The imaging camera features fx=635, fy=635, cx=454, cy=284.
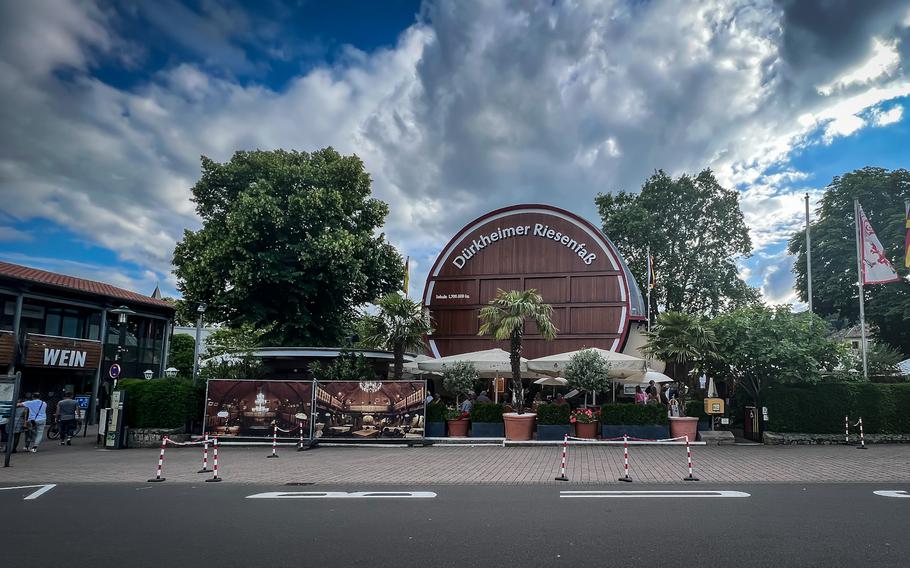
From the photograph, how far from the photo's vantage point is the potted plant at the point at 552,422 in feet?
68.4

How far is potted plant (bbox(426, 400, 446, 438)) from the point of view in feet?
70.3

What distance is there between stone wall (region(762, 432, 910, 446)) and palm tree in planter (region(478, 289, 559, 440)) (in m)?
7.68

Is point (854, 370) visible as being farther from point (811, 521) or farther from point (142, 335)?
point (142, 335)


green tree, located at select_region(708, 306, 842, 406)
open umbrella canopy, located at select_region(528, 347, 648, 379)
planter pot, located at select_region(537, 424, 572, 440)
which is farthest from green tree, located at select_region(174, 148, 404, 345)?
green tree, located at select_region(708, 306, 842, 406)

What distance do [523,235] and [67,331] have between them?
24759 millimetres

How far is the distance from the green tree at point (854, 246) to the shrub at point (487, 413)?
27255 millimetres

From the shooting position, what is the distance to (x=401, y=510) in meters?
9.41

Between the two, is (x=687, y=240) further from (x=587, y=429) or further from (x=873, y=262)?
(x=587, y=429)

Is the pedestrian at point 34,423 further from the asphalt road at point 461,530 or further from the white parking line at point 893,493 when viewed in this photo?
the white parking line at point 893,493

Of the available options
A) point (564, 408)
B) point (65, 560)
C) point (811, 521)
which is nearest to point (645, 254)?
point (564, 408)

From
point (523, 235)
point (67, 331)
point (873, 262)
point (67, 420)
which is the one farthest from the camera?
point (67, 331)

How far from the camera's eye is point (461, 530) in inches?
311

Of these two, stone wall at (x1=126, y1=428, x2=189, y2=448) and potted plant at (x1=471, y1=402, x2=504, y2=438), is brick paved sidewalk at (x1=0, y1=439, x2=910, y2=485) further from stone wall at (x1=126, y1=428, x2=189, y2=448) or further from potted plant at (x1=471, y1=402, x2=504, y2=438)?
potted plant at (x1=471, y1=402, x2=504, y2=438)

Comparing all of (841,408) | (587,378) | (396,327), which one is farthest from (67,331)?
(841,408)
